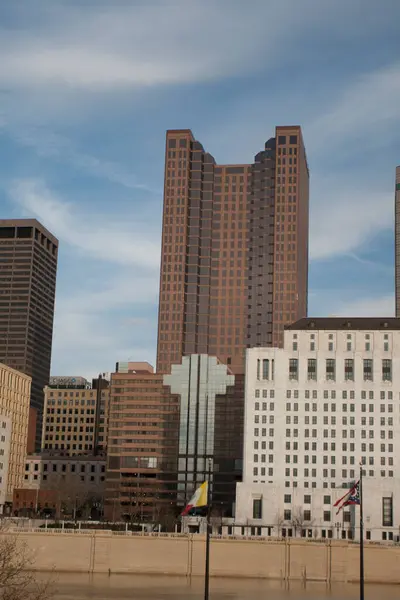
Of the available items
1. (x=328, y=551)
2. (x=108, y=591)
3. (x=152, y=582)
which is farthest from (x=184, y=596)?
(x=328, y=551)

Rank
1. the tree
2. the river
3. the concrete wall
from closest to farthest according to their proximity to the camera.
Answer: the tree
the river
the concrete wall

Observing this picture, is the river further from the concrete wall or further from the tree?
the tree

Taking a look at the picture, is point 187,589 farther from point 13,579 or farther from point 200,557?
point 13,579

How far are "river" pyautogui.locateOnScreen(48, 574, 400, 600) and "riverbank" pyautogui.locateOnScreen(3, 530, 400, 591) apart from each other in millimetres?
5217

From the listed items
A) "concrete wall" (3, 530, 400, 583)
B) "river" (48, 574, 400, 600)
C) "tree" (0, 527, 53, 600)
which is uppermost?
"tree" (0, 527, 53, 600)

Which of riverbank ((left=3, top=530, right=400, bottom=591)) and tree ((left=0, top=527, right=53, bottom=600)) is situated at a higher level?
tree ((left=0, top=527, right=53, bottom=600))

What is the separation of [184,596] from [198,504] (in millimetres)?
31756

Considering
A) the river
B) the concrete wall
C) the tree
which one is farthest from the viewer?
the concrete wall

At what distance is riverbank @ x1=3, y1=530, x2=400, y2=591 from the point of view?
150 metres

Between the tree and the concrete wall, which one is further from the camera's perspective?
the concrete wall

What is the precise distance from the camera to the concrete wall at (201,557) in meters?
150

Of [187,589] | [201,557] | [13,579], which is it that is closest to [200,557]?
[201,557]

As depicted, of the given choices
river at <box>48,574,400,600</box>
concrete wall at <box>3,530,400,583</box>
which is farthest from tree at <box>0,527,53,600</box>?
concrete wall at <box>3,530,400,583</box>

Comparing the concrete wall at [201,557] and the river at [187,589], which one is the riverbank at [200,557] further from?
the river at [187,589]
